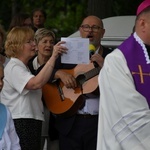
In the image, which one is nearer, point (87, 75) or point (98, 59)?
point (98, 59)

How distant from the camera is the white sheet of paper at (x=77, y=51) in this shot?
6230 millimetres

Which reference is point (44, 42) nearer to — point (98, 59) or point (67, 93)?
point (67, 93)

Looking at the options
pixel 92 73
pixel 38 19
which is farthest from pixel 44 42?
pixel 38 19

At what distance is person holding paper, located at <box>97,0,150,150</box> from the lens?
4508 mm

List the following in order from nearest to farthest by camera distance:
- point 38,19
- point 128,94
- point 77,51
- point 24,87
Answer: point 128,94 < point 24,87 < point 77,51 < point 38,19

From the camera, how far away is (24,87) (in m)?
6.18

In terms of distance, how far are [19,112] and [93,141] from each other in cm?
81

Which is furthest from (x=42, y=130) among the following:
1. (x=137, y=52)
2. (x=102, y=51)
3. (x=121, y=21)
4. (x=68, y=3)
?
(x=68, y=3)

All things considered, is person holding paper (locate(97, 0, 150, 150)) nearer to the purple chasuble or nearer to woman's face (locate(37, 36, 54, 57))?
the purple chasuble

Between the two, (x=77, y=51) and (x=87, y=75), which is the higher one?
(x=77, y=51)

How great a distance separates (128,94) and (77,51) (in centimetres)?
184

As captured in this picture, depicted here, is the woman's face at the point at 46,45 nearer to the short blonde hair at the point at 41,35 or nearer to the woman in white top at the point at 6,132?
the short blonde hair at the point at 41,35

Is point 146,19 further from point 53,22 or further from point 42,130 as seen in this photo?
point 53,22

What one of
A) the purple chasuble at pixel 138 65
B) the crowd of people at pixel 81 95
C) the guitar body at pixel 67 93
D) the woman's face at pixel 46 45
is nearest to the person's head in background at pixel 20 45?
the crowd of people at pixel 81 95
